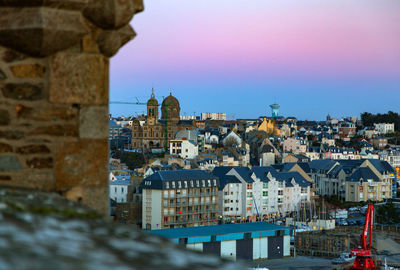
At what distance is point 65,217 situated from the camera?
2375 millimetres

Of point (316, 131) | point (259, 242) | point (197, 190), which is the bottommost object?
point (259, 242)

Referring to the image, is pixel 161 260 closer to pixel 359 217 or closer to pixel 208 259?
pixel 208 259

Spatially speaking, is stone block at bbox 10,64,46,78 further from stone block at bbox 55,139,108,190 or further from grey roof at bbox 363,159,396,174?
grey roof at bbox 363,159,396,174

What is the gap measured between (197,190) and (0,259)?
38755 mm

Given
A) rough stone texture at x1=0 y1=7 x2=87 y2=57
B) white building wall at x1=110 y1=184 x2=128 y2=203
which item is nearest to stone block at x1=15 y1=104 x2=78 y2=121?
rough stone texture at x1=0 y1=7 x2=87 y2=57

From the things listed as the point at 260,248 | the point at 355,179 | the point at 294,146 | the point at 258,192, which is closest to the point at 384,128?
the point at 294,146

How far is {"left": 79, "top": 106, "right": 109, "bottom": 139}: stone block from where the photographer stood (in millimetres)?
3463

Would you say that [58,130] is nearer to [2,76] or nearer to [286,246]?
[2,76]

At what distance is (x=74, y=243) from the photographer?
6.60ft

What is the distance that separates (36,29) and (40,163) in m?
0.65

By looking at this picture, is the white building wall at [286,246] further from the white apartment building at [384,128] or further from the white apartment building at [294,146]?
the white apartment building at [384,128]

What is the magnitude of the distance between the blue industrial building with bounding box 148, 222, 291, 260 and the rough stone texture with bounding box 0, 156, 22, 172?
27.6m

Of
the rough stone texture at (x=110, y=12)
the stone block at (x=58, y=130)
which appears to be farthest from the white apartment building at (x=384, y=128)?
the stone block at (x=58, y=130)

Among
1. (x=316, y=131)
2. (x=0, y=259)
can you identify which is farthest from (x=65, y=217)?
(x=316, y=131)
